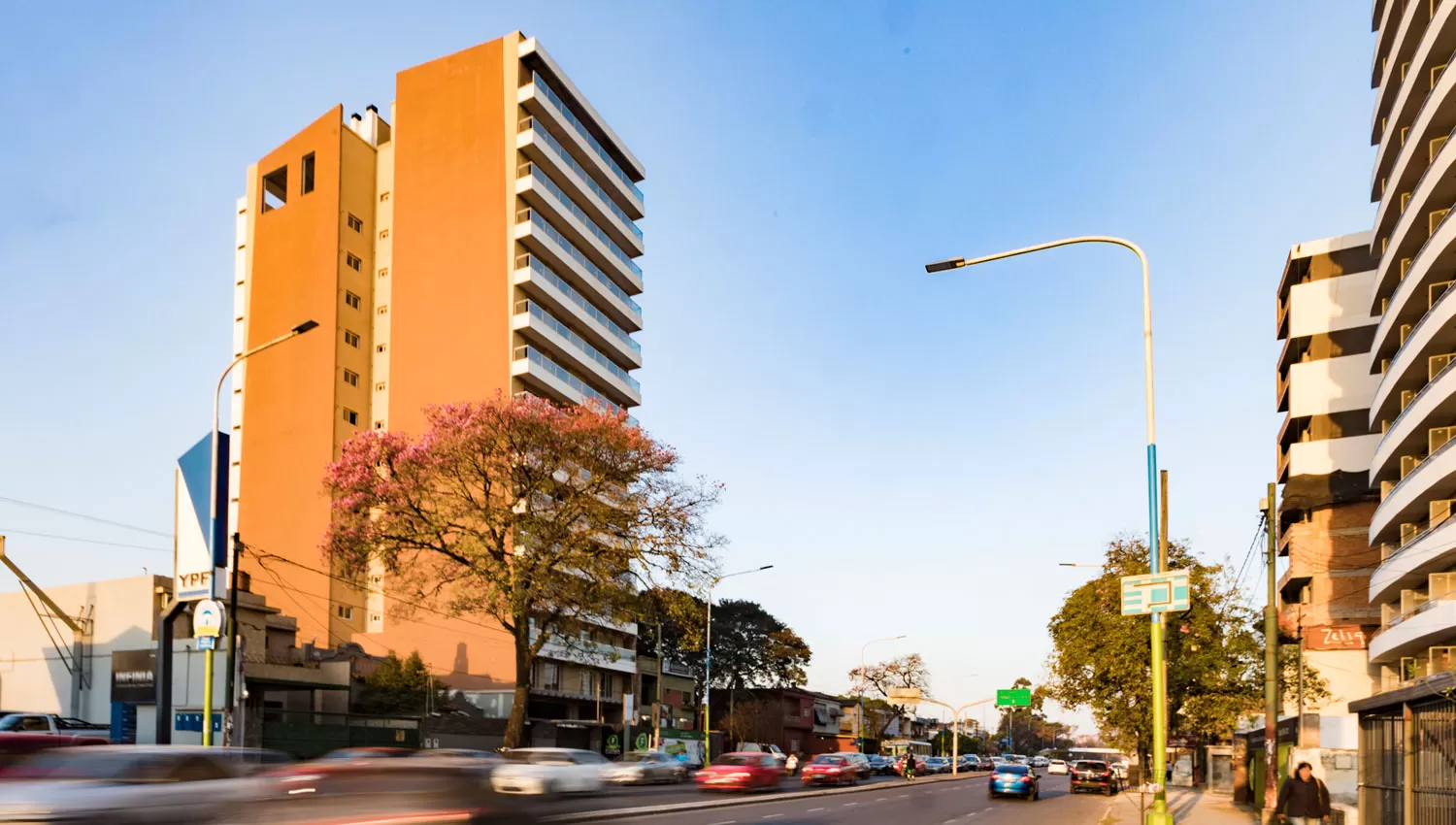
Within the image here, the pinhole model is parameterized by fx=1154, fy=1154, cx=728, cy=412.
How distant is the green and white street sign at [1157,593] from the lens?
15617 millimetres

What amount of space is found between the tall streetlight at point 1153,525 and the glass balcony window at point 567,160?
181 feet

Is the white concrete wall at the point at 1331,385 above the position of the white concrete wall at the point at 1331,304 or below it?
below

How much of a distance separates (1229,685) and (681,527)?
2087cm

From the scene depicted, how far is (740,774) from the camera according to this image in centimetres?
3931

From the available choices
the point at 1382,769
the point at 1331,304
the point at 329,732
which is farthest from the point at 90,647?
the point at 1331,304

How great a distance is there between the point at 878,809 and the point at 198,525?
18367 millimetres

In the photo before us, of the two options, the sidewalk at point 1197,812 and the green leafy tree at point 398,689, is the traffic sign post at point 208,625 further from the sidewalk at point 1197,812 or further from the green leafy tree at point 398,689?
the green leafy tree at point 398,689

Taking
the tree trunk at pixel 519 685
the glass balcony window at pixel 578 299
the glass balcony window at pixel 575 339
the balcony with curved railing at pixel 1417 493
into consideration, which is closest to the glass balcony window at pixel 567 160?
the glass balcony window at pixel 578 299

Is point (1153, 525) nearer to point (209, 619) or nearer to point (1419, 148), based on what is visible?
point (209, 619)

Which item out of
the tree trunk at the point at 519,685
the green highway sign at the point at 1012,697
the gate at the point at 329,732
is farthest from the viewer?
the green highway sign at the point at 1012,697

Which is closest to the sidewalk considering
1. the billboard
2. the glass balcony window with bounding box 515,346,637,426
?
the billboard

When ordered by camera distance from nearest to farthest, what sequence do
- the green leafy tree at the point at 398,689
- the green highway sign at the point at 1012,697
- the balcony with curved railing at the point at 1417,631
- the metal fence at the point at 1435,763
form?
1. the metal fence at the point at 1435,763
2. the balcony with curved railing at the point at 1417,631
3. the green leafy tree at the point at 398,689
4. the green highway sign at the point at 1012,697

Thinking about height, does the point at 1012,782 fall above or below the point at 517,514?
below

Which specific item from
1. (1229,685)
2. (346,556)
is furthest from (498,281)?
(1229,685)
